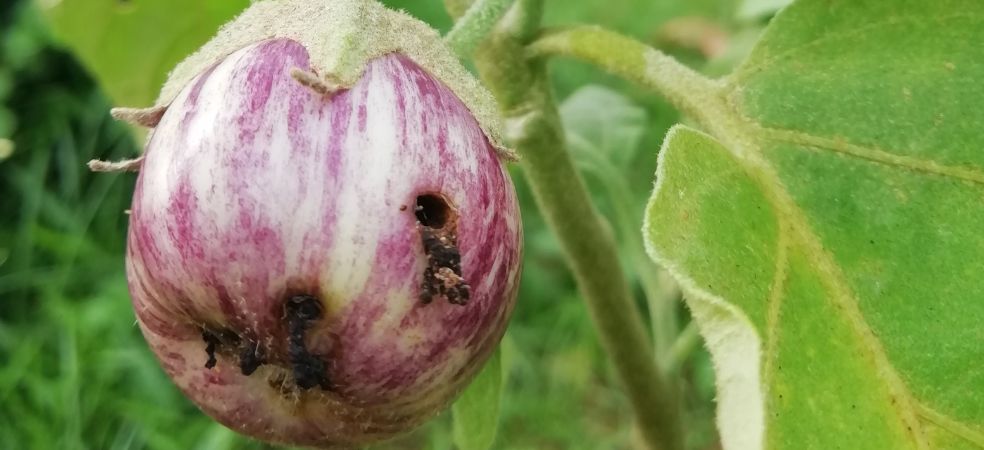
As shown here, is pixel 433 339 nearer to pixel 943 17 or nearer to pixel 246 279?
pixel 246 279

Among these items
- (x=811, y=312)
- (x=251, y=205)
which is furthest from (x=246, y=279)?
(x=811, y=312)

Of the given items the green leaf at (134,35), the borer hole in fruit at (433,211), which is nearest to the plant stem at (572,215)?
the borer hole in fruit at (433,211)

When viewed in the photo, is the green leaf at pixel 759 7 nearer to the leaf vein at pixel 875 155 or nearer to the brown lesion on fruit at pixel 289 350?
the leaf vein at pixel 875 155

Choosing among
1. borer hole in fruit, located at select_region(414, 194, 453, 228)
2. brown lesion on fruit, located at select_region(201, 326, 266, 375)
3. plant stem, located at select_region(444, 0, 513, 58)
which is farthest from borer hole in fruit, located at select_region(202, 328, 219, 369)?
plant stem, located at select_region(444, 0, 513, 58)

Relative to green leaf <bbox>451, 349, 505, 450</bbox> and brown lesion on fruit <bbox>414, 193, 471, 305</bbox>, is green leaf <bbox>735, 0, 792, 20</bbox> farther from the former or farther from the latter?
brown lesion on fruit <bbox>414, 193, 471, 305</bbox>

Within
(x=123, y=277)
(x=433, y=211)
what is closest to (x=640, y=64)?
(x=433, y=211)

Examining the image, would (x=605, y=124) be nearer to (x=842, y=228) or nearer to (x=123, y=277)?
(x=842, y=228)
